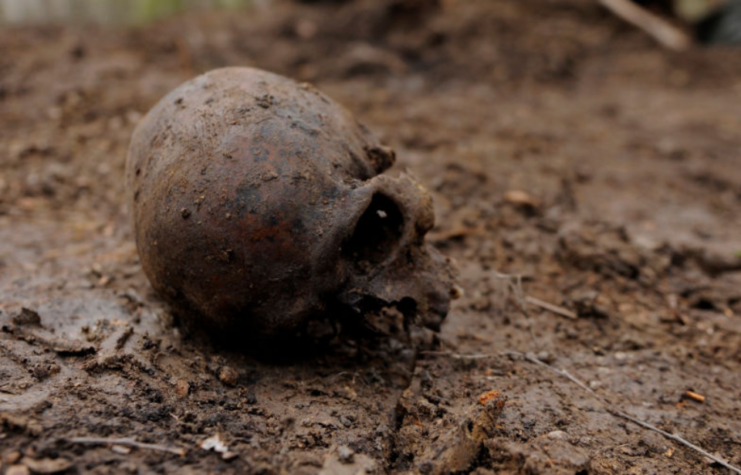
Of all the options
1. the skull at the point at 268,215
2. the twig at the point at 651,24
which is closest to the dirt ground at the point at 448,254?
the skull at the point at 268,215

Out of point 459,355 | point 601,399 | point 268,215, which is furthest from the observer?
point 459,355

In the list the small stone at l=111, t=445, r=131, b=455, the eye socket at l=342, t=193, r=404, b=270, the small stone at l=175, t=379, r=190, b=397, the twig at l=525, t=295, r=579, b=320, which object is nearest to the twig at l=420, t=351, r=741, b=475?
the twig at l=525, t=295, r=579, b=320

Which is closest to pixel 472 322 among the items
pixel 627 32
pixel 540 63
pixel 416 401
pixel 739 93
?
pixel 416 401

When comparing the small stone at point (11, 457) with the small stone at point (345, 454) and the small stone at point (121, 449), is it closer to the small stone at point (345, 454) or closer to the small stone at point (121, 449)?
the small stone at point (121, 449)

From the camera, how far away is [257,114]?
2346mm

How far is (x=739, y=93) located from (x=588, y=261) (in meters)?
4.84

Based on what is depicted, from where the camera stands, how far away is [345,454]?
2068 mm

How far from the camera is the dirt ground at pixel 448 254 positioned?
2135 millimetres

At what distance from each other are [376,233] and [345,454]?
2.97 ft

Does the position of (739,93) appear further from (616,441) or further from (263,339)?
(263,339)

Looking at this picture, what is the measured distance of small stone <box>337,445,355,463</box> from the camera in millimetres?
2051

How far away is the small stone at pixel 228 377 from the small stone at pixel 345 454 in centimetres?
54

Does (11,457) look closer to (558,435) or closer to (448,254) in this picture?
(558,435)

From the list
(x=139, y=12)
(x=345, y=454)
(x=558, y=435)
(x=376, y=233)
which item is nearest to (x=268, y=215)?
(x=376, y=233)
